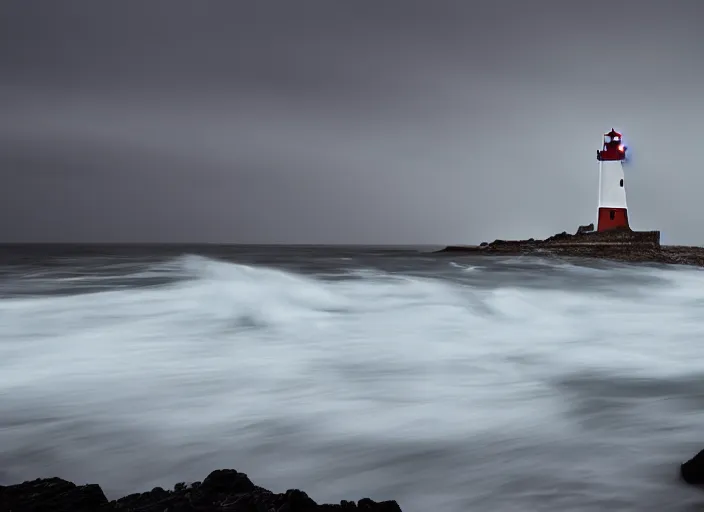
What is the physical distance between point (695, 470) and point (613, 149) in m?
38.5

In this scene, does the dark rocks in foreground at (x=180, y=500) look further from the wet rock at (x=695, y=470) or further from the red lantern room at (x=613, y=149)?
the red lantern room at (x=613, y=149)

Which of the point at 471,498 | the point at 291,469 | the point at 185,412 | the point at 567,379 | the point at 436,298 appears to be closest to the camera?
the point at 471,498

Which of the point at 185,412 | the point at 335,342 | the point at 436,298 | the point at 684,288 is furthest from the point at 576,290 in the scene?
the point at 185,412

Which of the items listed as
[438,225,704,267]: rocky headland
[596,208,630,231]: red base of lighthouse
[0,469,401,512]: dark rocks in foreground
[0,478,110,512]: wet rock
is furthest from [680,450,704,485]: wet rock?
[596,208,630,231]: red base of lighthouse

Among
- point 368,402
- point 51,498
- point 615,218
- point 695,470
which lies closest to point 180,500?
point 51,498

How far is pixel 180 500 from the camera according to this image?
2.65 m

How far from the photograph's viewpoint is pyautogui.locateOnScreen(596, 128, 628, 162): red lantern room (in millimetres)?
38000

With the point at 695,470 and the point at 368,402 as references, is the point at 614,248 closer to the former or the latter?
the point at 368,402

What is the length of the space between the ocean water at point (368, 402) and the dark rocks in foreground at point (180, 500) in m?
0.80

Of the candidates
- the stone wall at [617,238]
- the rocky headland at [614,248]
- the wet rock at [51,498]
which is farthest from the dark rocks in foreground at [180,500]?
the stone wall at [617,238]

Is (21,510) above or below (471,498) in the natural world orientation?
above

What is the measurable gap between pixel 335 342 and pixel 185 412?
3711 millimetres

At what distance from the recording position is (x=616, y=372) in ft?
21.3

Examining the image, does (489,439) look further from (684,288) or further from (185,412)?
(684,288)
